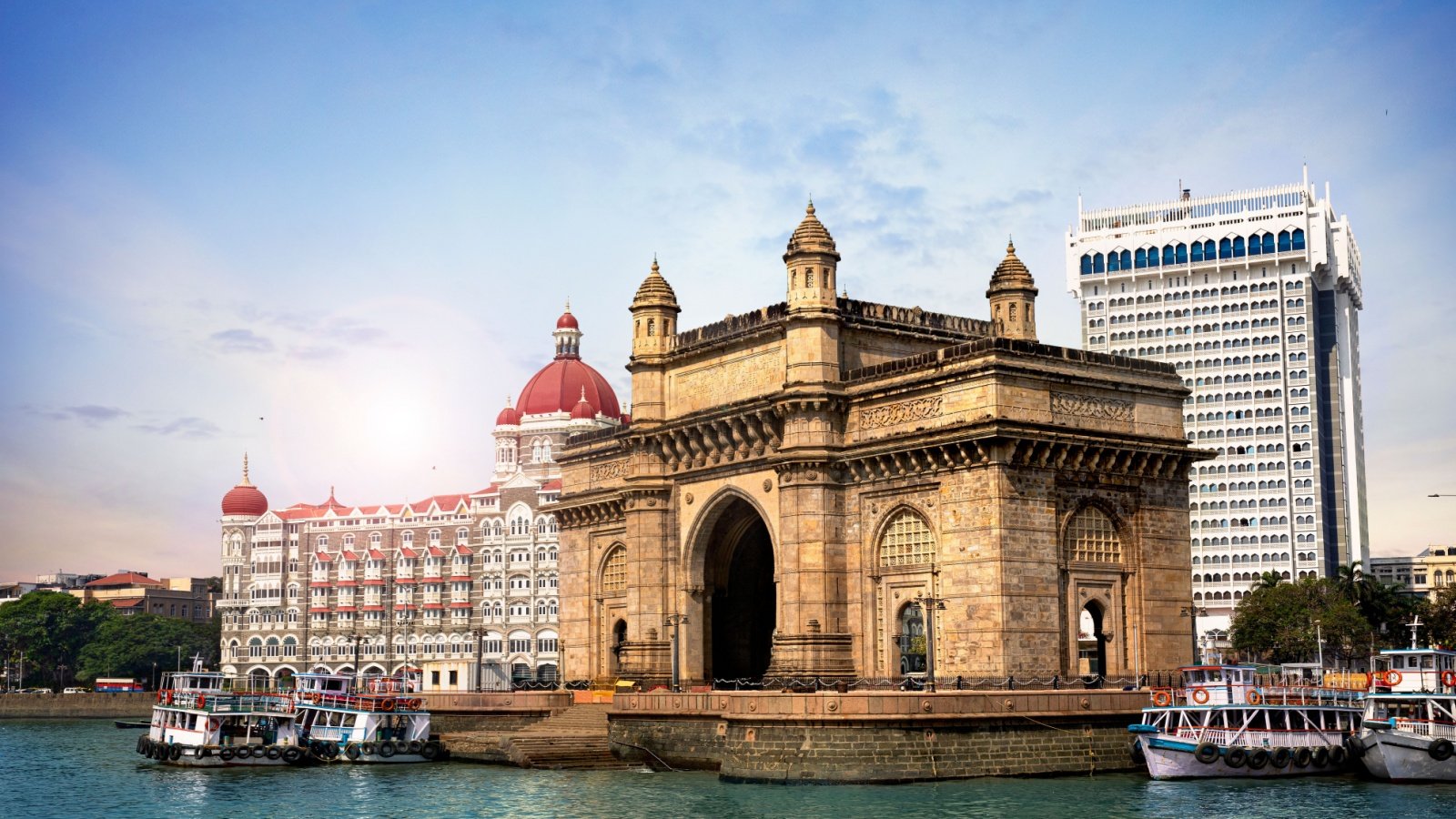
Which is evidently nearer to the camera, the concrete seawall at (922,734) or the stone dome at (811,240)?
the concrete seawall at (922,734)

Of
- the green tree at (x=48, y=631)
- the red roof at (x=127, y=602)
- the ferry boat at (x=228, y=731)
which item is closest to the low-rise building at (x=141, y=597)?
the red roof at (x=127, y=602)

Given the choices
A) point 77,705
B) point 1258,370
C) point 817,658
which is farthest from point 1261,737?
point 77,705

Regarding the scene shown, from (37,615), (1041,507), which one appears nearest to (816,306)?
(1041,507)

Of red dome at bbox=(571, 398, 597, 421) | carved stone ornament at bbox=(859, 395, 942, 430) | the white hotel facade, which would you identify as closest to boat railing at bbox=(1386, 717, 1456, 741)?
carved stone ornament at bbox=(859, 395, 942, 430)

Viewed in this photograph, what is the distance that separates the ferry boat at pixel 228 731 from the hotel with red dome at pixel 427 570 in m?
69.2

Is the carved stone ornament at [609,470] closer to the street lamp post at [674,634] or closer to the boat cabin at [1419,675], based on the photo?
the street lamp post at [674,634]

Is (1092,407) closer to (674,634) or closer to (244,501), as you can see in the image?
(674,634)

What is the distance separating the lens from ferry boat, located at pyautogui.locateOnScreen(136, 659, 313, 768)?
6222 centimetres

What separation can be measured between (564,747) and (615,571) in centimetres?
1636

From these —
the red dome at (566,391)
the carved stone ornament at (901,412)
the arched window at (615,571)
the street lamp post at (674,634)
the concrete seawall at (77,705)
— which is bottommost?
the concrete seawall at (77,705)

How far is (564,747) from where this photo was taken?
58.6m

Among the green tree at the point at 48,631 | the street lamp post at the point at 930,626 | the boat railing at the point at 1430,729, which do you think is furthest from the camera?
the green tree at the point at 48,631

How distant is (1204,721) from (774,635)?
16155mm

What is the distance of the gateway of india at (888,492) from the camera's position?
52375mm
